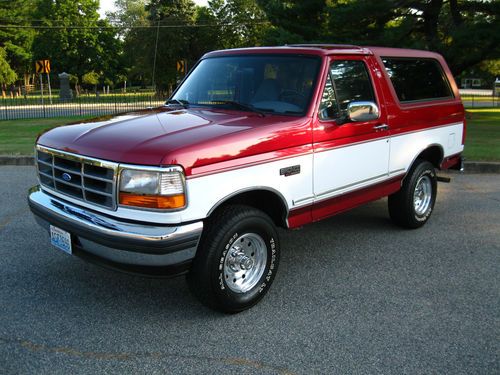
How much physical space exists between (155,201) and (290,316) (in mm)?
1387

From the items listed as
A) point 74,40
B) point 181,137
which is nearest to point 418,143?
point 181,137

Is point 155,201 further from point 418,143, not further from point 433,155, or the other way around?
point 433,155

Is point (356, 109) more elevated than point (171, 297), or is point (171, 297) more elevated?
point (356, 109)

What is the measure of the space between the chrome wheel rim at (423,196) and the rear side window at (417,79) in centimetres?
100

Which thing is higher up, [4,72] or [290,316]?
[4,72]

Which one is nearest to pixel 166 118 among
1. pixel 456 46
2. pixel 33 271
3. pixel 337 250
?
pixel 33 271

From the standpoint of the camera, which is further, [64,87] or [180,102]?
[64,87]

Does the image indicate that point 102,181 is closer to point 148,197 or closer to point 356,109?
point 148,197

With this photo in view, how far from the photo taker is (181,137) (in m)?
3.49

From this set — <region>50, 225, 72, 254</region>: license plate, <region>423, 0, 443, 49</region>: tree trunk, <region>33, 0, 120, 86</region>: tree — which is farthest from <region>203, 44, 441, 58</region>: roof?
<region>33, 0, 120, 86</region>: tree

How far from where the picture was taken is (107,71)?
7225 cm

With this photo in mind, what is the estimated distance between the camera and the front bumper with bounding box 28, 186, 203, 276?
3.29 meters

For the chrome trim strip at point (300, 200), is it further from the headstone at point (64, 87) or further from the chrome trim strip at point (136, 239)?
the headstone at point (64, 87)

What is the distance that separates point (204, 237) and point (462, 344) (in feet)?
6.28
